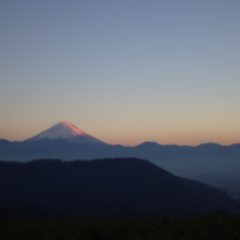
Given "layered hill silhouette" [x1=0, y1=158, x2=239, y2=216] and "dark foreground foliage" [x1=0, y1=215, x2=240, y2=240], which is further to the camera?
"layered hill silhouette" [x1=0, y1=158, x2=239, y2=216]

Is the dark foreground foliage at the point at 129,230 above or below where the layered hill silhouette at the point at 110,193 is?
above

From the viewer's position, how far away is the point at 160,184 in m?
188

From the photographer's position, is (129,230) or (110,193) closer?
(129,230)

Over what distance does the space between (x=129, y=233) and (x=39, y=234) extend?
9.83 ft

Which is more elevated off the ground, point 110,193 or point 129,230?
point 129,230

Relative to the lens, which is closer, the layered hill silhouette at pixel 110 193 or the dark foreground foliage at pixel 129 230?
the dark foreground foliage at pixel 129 230

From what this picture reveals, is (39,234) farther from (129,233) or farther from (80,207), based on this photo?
(80,207)

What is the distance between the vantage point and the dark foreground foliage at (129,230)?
614 inches

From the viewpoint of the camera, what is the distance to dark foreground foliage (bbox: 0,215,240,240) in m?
15.6

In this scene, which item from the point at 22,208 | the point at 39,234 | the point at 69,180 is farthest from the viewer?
the point at 69,180

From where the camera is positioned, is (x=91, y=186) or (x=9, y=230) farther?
(x=91, y=186)

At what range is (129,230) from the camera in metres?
16.5

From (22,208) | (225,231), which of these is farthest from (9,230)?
(22,208)

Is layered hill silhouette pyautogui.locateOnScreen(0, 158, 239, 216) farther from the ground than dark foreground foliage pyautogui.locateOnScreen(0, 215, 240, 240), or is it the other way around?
dark foreground foliage pyautogui.locateOnScreen(0, 215, 240, 240)
